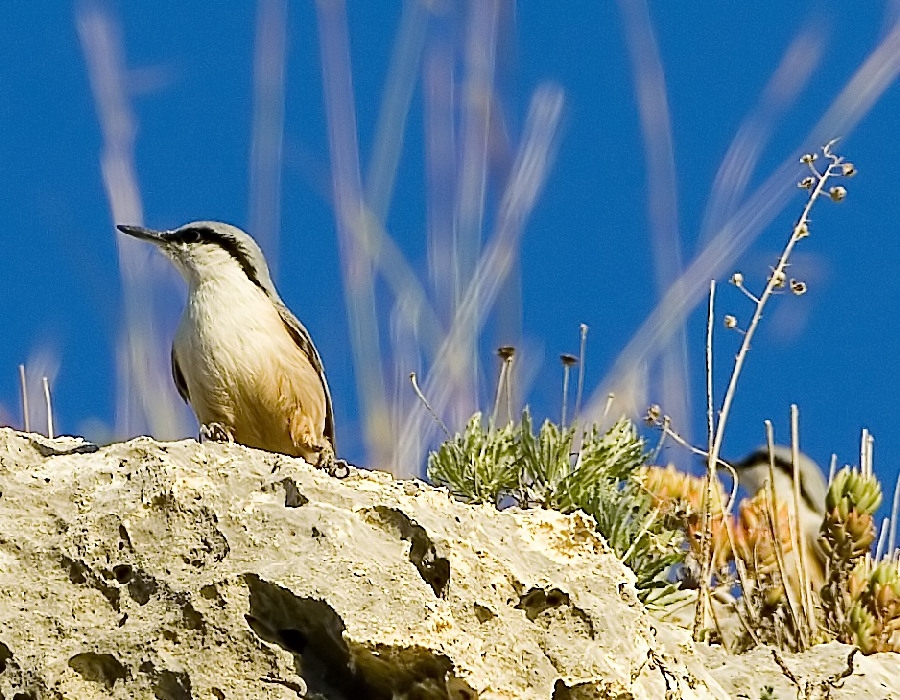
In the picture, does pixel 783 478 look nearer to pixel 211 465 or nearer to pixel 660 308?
pixel 660 308

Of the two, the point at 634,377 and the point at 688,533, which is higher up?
the point at 634,377

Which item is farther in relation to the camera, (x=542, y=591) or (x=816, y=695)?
(x=816, y=695)

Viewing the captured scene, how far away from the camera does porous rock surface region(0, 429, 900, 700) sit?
199 cm

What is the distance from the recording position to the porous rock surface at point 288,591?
6.53ft

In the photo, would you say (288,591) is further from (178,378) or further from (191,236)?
(191,236)

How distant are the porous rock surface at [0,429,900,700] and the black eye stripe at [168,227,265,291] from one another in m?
1.83

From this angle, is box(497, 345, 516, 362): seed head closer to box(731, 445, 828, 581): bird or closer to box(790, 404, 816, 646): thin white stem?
box(790, 404, 816, 646): thin white stem

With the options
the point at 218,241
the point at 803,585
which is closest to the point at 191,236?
the point at 218,241

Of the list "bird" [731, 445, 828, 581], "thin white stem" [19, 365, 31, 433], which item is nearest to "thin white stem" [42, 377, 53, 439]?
"thin white stem" [19, 365, 31, 433]

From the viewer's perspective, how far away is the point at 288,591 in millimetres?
2014

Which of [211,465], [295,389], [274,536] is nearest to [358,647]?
[274,536]

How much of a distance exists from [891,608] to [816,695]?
0.73 m

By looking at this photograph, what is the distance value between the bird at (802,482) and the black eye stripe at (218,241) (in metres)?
1.75

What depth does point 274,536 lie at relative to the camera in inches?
83.7
